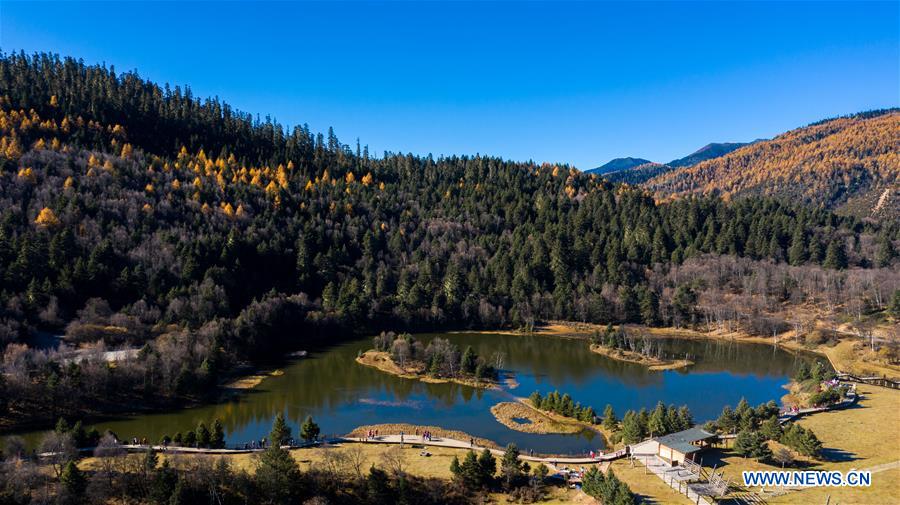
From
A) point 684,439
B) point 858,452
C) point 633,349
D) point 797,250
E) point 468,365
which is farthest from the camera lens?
point 797,250

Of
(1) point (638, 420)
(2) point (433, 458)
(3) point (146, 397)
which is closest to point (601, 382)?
(1) point (638, 420)

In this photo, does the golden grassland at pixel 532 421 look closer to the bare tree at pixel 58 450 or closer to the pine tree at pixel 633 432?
the pine tree at pixel 633 432

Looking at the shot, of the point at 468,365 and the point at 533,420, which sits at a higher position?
the point at 468,365

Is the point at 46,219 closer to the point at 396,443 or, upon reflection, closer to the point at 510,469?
the point at 396,443

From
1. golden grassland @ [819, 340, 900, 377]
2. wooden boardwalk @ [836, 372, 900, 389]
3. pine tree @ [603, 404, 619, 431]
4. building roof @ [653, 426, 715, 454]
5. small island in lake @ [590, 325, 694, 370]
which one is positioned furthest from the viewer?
small island in lake @ [590, 325, 694, 370]

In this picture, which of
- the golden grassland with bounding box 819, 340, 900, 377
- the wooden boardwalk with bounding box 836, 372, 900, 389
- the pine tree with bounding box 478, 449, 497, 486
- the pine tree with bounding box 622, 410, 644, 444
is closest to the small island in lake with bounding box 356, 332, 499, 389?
the pine tree with bounding box 622, 410, 644, 444

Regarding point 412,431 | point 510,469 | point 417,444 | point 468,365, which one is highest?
point 468,365

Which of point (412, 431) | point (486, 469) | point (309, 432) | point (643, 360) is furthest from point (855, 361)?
point (309, 432)

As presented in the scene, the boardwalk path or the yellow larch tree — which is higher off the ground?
the yellow larch tree

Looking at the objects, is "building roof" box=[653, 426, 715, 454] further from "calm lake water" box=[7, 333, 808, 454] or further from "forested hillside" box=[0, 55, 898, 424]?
"forested hillside" box=[0, 55, 898, 424]
